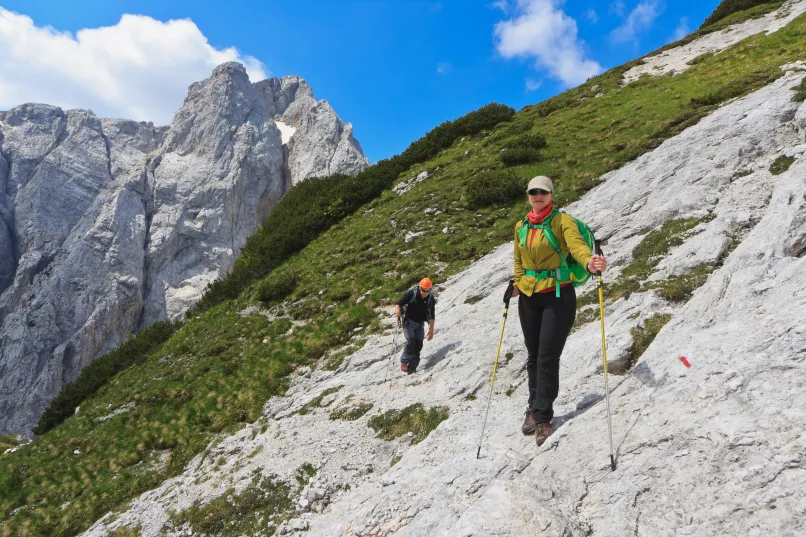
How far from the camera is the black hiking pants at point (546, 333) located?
216 inches

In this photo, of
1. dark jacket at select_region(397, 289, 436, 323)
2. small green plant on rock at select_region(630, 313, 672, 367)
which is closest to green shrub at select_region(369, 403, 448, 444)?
dark jacket at select_region(397, 289, 436, 323)

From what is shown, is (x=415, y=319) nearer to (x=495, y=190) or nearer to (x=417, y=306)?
(x=417, y=306)

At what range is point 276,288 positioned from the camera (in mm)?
21094

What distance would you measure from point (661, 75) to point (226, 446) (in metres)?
37.8

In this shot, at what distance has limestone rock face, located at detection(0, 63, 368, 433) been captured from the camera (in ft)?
239

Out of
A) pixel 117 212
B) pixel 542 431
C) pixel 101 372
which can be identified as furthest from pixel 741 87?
pixel 117 212

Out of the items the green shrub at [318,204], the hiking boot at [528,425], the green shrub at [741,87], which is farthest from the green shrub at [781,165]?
the green shrub at [318,204]

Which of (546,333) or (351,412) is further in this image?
(351,412)

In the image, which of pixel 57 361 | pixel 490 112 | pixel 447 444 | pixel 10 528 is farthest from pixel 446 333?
pixel 57 361

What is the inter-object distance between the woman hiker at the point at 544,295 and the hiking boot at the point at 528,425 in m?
0.01

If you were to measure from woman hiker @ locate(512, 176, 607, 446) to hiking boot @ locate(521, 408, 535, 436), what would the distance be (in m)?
0.01

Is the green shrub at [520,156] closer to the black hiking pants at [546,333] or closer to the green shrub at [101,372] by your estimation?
the black hiking pants at [546,333]

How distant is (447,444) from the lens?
6965 millimetres

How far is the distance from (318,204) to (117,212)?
7652cm
